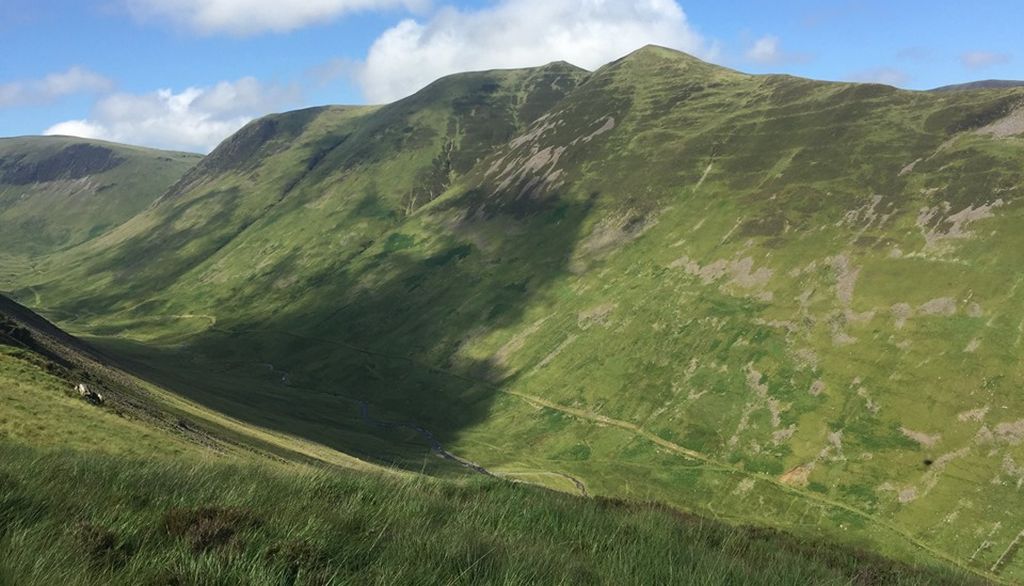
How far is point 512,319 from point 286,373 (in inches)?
2298

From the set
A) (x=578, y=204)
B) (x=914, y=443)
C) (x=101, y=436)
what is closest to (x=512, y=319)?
(x=578, y=204)

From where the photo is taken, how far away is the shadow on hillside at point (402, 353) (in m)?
127

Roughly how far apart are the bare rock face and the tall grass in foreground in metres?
40.9

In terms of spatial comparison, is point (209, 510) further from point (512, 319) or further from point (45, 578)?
point (512, 319)

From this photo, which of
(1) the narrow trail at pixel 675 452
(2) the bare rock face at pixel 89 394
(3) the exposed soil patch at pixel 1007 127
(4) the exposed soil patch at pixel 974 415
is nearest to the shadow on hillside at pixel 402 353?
(1) the narrow trail at pixel 675 452

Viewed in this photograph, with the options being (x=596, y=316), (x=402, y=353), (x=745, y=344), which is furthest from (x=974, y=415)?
(x=402, y=353)

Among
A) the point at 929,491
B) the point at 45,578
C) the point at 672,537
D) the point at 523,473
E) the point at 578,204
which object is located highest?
the point at 578,204

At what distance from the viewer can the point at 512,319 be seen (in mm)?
165500

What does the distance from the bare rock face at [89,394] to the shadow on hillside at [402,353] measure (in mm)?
55850

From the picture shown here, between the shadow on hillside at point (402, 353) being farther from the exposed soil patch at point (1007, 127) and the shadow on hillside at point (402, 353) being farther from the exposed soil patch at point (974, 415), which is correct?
the exposed soil patch at point (1007, 127)

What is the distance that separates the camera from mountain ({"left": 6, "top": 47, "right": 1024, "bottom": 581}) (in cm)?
9181

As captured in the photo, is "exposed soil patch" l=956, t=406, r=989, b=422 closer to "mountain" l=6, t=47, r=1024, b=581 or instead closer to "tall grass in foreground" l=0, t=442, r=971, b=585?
"mountain" l=6, t=47, r=1024, b=581

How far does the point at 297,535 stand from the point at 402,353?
16494 centimetres

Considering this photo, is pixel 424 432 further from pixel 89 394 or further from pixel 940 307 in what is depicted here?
pixel 940 307
